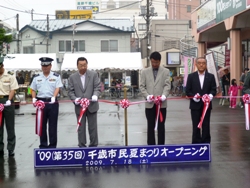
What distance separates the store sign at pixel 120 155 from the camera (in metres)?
8.01

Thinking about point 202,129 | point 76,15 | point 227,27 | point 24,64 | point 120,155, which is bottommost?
point 120,155

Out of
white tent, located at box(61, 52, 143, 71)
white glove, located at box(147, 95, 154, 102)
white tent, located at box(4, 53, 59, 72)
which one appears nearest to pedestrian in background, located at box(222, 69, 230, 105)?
white tent, located at box(61, 52, 143, 71)

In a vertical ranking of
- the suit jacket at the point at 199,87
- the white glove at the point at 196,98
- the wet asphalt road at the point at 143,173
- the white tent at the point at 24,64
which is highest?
the white tent at the point at 24,64

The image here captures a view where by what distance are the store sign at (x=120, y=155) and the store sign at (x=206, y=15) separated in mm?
17689

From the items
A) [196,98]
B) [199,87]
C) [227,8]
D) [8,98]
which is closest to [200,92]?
[199,87]

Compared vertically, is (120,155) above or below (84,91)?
below

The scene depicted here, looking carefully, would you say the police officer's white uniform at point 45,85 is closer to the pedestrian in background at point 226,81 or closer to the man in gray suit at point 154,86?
the man in gray suit at point 154,86

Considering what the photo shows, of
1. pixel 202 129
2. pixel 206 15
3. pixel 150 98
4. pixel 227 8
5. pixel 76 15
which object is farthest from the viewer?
pixel 76 15

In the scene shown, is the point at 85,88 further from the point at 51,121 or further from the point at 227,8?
the point at 227,8

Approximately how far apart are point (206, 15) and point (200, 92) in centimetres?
1829

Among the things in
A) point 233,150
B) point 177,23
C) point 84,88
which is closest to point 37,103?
point 84,88

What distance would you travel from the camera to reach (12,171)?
26.0 ft

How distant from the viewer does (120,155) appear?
26.6ft

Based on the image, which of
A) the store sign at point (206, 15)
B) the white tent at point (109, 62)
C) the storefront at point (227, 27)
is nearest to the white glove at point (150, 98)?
the storefront at point (227, 27)
